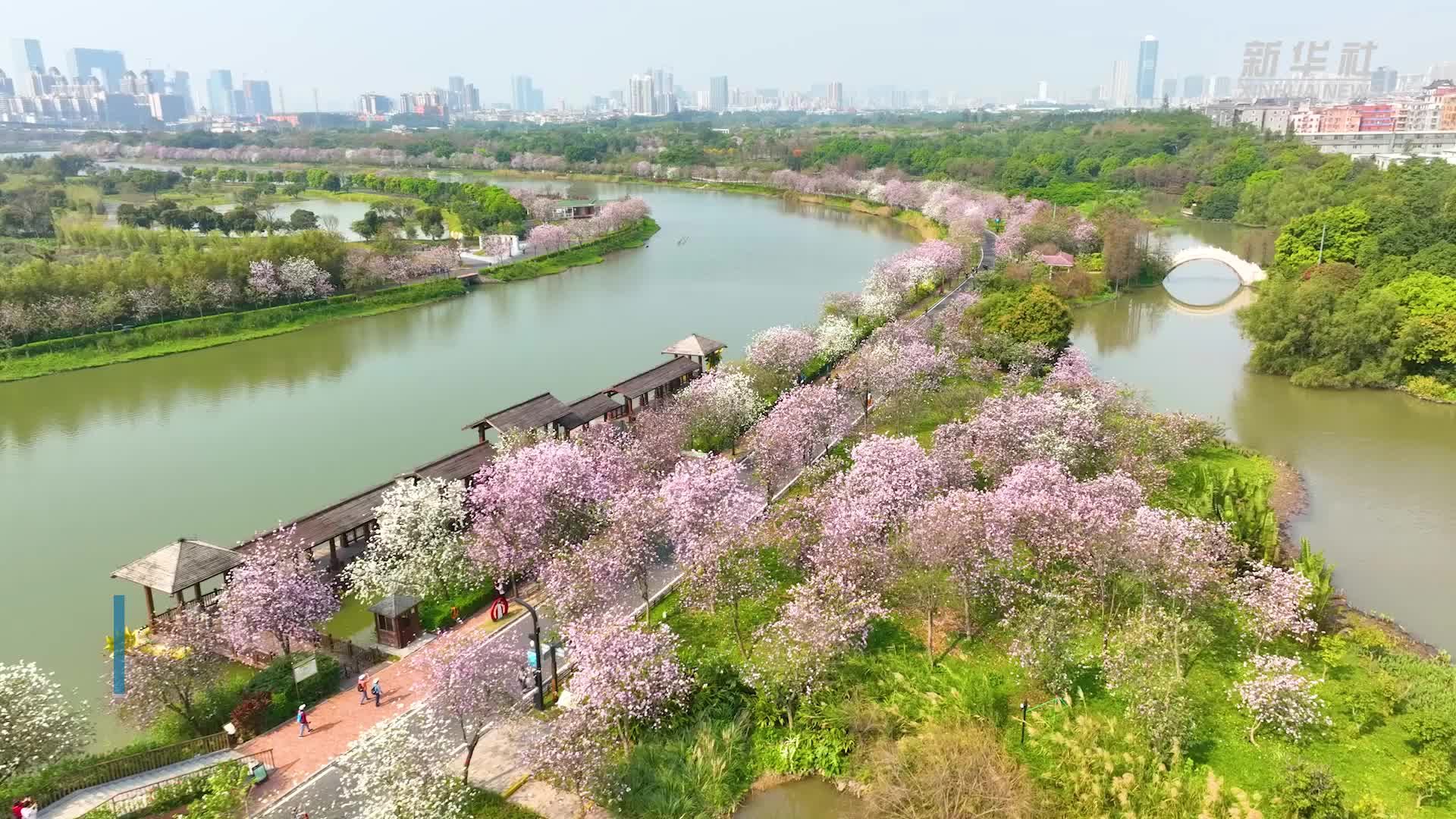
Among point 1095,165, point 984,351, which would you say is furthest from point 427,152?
point 984,351

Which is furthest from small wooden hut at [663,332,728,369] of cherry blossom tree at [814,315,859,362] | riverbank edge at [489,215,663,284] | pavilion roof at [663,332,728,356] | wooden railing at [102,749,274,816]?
riverbank edge at [489,215,663,284]

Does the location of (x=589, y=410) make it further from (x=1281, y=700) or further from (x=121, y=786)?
(x=1281, y=700)

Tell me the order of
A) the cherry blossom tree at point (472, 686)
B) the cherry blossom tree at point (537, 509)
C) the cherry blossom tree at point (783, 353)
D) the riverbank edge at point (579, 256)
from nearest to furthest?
1. the cherry blossom tree at point (472, 686)
2. the cherry blossom tree at point (537, 509)
3. the cherry blossom tree at point (783, 353)
4. the riverbank edge at point (579, 256)

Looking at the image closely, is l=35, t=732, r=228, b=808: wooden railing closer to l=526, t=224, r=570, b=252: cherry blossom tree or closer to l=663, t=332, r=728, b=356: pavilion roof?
→ l=663, t=332, r=728, b=356: pavilion roof

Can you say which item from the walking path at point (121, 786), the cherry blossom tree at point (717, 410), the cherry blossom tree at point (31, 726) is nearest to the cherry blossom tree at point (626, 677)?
the walking path at point (121, 786)

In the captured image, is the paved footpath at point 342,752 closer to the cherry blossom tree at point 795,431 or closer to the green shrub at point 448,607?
the green shrub at point 448,607

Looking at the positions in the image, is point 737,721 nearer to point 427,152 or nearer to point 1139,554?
point 1139,554
